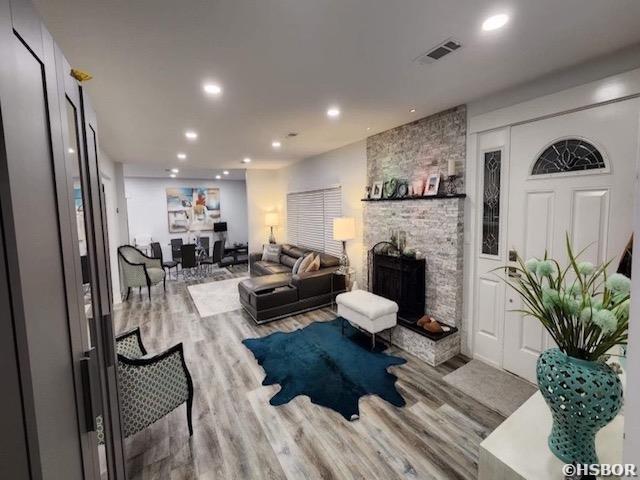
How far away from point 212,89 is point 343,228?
2.79 m

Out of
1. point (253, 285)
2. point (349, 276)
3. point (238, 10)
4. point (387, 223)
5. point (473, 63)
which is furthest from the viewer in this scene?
point (349, 276)

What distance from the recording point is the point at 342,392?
271 centimetres

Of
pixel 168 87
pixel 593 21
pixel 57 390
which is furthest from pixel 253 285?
pixel 593 21

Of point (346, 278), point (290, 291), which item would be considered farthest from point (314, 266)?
point (290, 291)

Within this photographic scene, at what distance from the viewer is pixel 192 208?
930 cm

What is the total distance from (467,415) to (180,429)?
2322 millimetres

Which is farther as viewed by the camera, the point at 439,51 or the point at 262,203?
the point at 262,203

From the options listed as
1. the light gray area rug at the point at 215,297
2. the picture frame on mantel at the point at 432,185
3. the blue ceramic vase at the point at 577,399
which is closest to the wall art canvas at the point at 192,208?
the light gray area rug at the point at 215,297

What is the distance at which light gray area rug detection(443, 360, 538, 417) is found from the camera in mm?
2527

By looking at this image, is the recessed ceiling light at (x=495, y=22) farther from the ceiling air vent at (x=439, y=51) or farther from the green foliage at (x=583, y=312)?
the green foliage at (x=583, y=312)

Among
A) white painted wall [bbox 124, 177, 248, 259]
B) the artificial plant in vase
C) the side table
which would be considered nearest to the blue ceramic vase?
the artificial plant in vase

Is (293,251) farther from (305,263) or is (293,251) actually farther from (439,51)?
(439,51)

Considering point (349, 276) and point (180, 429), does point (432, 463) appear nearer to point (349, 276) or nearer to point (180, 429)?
point (180, 429)

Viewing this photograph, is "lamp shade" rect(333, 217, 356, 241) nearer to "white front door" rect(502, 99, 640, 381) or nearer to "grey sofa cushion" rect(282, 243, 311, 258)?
"grey sofa cushion" rect(282, 243, 311, 258)
